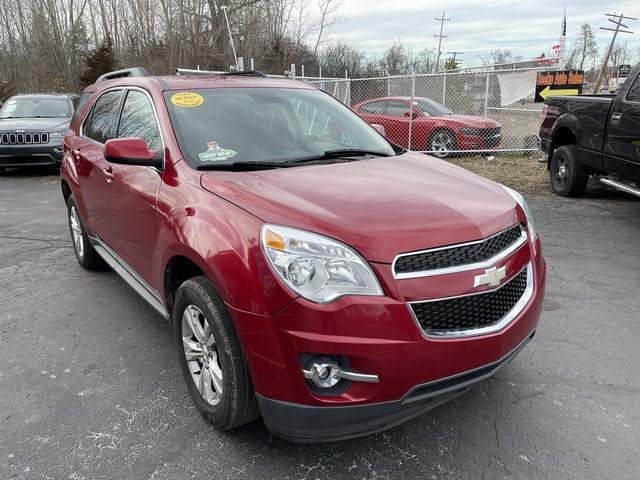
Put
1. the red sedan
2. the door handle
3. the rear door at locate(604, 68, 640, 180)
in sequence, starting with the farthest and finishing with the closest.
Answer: the red sedan → the rear door at locate(604, 68, 640, 180) → the door handle

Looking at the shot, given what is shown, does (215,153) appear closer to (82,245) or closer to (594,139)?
(82,245)

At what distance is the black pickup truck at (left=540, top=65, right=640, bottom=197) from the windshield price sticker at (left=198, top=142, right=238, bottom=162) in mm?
4983

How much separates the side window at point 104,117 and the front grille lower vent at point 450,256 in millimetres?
2871

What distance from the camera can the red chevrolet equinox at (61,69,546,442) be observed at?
205cm

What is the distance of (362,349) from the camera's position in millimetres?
2012

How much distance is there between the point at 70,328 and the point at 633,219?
21.4 ft

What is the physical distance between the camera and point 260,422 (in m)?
2.71

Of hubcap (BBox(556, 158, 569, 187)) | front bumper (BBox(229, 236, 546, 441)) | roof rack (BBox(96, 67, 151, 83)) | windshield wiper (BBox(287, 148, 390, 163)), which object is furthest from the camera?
hubcap (BBox(556, 158, 569, 187))

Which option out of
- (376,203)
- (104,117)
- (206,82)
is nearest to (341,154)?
(376,203)

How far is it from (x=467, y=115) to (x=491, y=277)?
11.2m

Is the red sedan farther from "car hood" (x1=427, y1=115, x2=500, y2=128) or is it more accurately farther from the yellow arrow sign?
the yellow arrow sign

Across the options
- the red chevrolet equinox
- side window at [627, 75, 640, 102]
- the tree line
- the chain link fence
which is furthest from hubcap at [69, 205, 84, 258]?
the tree line

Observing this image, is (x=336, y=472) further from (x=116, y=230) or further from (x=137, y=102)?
(x=137, y=102)

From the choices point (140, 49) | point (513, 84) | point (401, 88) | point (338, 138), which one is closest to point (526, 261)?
point (338, 138)
